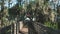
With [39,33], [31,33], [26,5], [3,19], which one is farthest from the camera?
[3,19]

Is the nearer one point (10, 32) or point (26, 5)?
point (10, 32)

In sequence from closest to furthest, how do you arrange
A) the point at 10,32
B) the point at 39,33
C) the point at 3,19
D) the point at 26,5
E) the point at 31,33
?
the point at 39,33, the point at 31,33, the point at 10,32, the point at 26,5, the point at 3,19

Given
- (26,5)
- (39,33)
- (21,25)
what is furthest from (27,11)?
(39,33)

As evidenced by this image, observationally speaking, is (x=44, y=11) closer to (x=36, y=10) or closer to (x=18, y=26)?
(x=36, y=10)

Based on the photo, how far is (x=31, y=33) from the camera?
39.2 feet

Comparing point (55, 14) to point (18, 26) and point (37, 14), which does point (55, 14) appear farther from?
point (18, 26)

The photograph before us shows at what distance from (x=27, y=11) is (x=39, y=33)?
1306 cm

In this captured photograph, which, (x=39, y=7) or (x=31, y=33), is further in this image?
(x=39, y=7)

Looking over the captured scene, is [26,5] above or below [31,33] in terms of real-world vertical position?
above

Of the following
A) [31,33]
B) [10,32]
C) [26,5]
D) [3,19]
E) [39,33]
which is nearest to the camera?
[39,33]

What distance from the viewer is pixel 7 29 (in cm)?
1307

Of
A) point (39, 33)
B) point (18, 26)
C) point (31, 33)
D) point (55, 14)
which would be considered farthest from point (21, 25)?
point (55, 14)

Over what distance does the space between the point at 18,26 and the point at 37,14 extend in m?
12.6

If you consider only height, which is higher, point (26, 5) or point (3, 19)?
point (26, 5)
